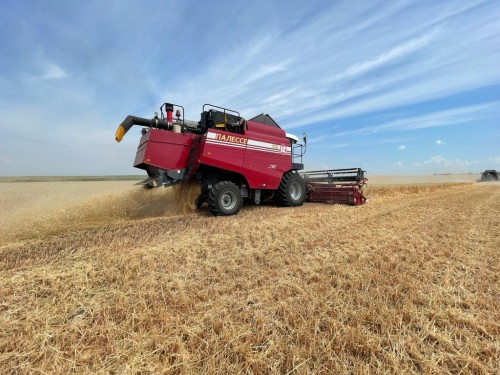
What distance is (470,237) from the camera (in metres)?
4.99

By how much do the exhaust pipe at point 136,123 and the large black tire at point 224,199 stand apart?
216 centimetres

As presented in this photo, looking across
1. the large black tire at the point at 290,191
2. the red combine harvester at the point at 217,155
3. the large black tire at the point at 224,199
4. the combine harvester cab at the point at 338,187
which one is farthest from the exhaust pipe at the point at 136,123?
the combine harvester cab at the point at 338,187

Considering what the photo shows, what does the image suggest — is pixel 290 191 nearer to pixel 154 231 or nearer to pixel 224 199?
pixel 224 199

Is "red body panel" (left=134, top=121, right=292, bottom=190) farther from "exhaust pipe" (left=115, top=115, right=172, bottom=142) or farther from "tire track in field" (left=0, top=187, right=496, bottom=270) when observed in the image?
"tire track in field" (left=0, top=187, right=496, bottom=270)

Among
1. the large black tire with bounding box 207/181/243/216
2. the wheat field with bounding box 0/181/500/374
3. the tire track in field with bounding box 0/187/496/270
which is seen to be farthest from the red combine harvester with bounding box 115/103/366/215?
the wheat field with bounding box 0/181/500/374

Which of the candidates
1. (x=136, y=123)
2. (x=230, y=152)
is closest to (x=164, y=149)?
(x=136, y=123)

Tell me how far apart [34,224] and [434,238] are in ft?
27.8

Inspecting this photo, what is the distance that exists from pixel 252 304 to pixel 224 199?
5209mm

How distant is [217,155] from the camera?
7.45 metres

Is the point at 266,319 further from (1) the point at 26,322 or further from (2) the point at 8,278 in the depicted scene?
(2) the point at 8,278

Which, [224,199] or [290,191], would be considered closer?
[224,199]

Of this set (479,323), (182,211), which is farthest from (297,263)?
(182,211)

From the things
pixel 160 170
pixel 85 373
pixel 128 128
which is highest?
pixel 128 128

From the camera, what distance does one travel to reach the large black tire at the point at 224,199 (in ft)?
24.2
